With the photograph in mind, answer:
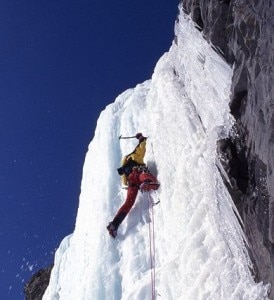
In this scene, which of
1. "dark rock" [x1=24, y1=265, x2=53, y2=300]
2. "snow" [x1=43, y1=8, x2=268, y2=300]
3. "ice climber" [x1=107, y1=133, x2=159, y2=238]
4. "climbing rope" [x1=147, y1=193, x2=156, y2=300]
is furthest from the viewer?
"dark rock" [x1=24, y1=265, x2=53, y2=300]

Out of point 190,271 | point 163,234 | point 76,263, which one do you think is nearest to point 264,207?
point 190,271

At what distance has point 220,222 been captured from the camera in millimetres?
5270

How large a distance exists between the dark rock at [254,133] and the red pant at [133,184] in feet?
7.96

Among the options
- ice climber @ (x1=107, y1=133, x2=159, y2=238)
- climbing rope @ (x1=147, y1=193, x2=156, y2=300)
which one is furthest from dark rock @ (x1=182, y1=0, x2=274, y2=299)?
ice climber @ (x1=107, y1=133, x2=159, y2=238)

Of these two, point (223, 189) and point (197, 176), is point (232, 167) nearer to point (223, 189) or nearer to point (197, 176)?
point (223, 189)

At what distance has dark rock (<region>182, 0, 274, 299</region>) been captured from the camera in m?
4.14

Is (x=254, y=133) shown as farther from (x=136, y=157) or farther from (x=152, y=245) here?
(x=136, y=157)

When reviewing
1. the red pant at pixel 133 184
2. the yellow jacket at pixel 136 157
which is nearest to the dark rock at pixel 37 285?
the yellow jacket at pixel 136 157

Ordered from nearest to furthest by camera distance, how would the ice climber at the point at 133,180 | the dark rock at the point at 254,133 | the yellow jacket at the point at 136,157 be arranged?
1. the dark rock at the point at 254,133
2. the ice climber at the point at 133,180
3. the yellow jacket at the point at 136,157

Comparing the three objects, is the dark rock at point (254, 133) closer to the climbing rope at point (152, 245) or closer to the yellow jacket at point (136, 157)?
the climbing rope at point (152, 245)

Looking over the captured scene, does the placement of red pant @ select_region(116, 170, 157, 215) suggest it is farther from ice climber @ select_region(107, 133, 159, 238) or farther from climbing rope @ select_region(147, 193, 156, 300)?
climbing rope @ select_region(147, 193, 156, 300)

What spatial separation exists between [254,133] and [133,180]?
3.32 metres

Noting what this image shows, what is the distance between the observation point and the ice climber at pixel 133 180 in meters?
7.19

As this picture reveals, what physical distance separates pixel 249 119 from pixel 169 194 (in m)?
2.60
